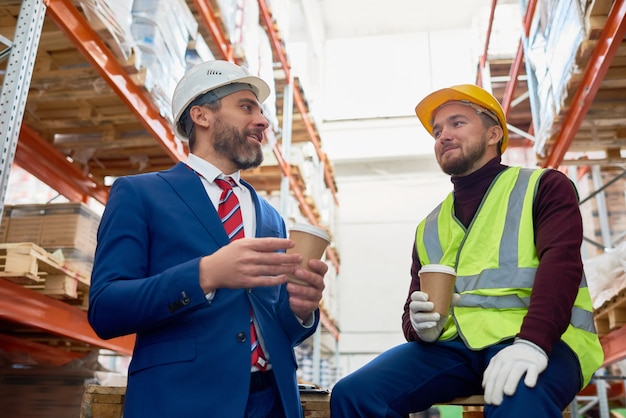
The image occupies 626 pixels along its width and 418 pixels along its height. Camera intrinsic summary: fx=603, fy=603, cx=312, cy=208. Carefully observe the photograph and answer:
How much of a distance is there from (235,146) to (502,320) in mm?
1268

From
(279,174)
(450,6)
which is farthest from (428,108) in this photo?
(450,6)

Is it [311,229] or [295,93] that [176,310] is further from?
[295,93]

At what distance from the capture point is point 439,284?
2221 millimetres

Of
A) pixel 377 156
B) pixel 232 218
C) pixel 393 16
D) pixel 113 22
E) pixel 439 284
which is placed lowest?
pixel 439 284

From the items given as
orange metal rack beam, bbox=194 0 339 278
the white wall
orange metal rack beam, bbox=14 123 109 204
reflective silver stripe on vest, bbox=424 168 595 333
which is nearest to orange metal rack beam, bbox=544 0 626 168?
reflective silver stripe on vest, bbox=424 168 595 333

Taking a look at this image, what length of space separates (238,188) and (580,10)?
326 cm

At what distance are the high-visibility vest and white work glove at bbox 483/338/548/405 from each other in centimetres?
21

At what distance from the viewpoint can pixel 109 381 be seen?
215 inches

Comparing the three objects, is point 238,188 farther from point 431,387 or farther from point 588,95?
point 588,95

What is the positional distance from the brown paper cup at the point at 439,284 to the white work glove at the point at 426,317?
0.02 m

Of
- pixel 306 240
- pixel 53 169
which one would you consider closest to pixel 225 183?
pixel 306 240

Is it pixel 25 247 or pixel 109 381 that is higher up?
pixel 25 247

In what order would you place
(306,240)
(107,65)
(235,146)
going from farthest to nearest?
1. (107,65)
2. (235,146)
3. (306,240)

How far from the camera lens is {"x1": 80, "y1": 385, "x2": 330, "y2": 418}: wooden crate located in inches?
101
